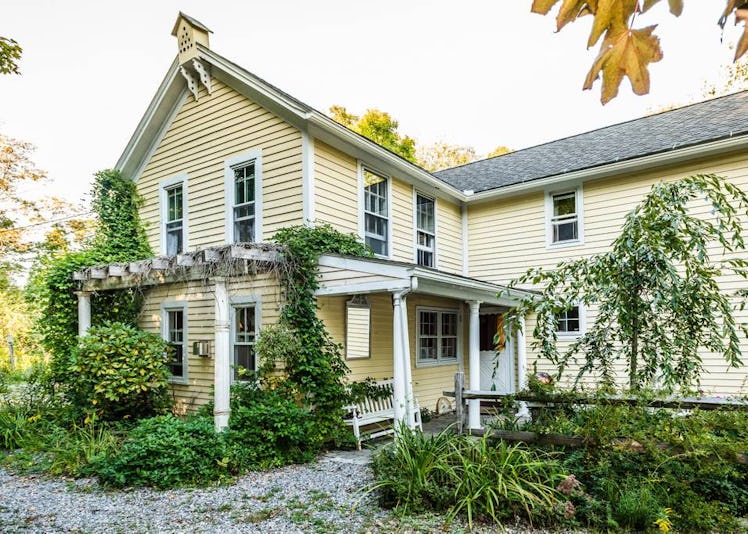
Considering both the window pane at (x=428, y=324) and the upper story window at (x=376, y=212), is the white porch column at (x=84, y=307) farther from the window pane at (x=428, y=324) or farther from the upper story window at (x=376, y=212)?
the window pane at (x=428, y=324)

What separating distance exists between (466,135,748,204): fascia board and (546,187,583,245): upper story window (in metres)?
0.35

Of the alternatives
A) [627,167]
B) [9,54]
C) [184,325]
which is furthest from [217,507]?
[627,167]

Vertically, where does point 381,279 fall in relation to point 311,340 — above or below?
above

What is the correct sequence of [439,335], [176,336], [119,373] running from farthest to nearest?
[439,335] < [176,336] < [119,373]

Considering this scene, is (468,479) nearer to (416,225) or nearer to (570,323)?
(416,225)

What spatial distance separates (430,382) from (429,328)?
1194 mm

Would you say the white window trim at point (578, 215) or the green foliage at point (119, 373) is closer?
the green foliage at point (119, 373)

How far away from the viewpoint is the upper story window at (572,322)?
10.2 meters

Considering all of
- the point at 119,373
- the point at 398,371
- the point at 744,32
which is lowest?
the point at 119,373

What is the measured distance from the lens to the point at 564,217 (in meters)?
10.6

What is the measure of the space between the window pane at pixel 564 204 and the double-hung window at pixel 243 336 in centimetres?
714

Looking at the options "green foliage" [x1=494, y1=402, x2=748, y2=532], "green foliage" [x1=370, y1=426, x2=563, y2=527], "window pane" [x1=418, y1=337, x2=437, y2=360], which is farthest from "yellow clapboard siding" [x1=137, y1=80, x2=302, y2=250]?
"green foliage" [x1=494, y1=402, x2=748, y2=532]

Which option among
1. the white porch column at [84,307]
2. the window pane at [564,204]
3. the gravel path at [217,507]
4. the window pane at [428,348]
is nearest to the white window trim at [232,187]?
the white porch column at [84,307]

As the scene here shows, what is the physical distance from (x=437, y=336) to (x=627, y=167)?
17.6 ft
